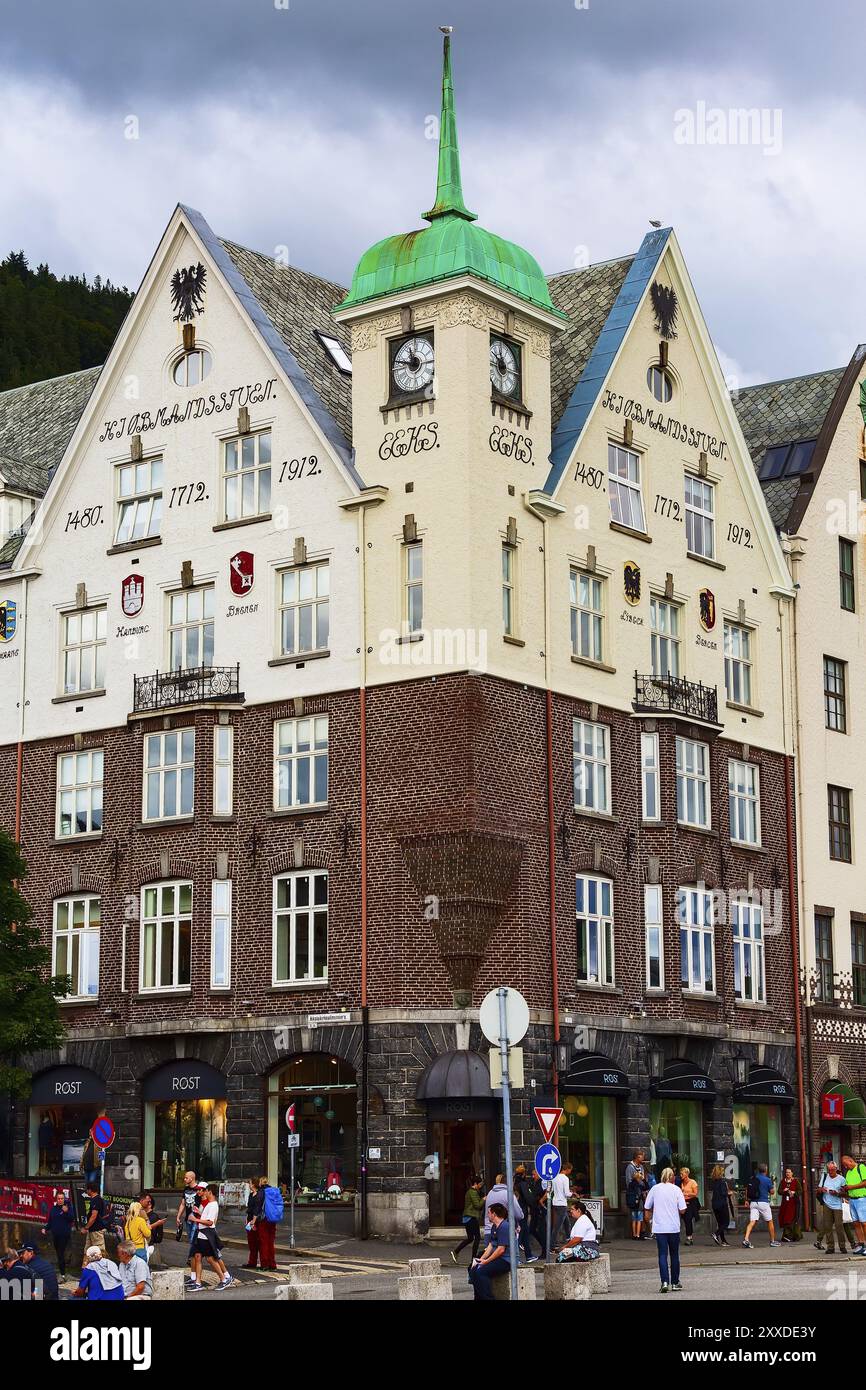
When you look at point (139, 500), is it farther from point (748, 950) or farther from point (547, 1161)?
point (547, 1161)

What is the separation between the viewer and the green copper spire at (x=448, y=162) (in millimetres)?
54278

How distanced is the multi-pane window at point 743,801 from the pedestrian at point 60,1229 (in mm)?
24498

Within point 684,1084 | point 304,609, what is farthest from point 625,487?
point 684,1084

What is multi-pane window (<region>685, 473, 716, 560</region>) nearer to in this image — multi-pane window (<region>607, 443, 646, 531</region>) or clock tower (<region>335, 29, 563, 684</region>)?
multi-pane window (<region>607, 443, 646, 531</region>)

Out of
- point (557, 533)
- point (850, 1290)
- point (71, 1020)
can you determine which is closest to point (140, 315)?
point (557, 533)

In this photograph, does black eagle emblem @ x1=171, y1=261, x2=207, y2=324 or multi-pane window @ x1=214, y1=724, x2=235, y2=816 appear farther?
black eagle emblem @ x1=171, y1=261, x2=207, y2=324

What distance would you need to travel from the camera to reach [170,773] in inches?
2188

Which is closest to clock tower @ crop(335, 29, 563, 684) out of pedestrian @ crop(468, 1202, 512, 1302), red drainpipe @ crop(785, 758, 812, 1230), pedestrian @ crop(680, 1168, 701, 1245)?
red drainpipe @ crop(785, 758, 812, 1230)

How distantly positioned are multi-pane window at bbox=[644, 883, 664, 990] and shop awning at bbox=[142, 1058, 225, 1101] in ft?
37.4

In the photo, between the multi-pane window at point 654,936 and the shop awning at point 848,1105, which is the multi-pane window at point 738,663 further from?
the shop awning at point 848,1105

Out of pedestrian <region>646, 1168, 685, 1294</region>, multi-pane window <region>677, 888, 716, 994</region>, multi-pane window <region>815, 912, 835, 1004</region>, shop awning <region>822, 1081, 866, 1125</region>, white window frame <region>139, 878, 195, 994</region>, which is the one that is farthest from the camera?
multi-pane window <region>815, 912, 835, 1004</region>

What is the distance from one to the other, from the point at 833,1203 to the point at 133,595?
2490 centimetres

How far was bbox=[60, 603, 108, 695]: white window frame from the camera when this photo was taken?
58.3 meters

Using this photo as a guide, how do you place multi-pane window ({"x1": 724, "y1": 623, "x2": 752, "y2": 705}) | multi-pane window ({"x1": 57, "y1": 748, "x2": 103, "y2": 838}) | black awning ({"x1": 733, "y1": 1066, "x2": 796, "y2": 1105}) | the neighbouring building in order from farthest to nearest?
multi-pane window ({"x1": 724, "y1": 623, "x2": 752, "y2": 705})
black awning ({"x1": 733, "y1": 1066, "x2": 796, "y2": 1105})
multi-pane window ({"x1": 57, "y1": 748, "x2": 103, "y2": 838})
the neighbouring building
